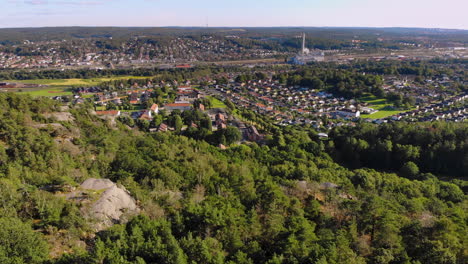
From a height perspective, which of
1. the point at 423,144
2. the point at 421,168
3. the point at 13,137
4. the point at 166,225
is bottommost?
the point at 421,168

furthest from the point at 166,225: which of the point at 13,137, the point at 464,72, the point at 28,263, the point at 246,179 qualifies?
the point at 464,72

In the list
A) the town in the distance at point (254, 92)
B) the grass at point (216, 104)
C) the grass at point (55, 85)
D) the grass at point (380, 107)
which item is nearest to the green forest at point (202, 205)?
the town in the distance at point (254, 92)

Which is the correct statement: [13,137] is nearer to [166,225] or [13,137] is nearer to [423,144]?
[166,225]

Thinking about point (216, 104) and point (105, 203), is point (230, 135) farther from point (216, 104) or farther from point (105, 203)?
point (216, 104)

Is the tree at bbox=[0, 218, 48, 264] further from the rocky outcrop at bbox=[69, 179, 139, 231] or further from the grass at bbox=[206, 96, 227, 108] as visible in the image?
the grass at bbox=[206, 96, 227, 108]

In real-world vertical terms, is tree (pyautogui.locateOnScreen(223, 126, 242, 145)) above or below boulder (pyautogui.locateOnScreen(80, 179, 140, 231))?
below

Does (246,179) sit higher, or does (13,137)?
(13,137)

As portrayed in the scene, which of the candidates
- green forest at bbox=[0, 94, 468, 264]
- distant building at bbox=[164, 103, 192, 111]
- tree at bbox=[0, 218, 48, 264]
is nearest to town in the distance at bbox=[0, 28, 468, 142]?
distant building at bbox=[164, 103, 192, 111]

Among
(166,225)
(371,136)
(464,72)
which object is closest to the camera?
(166,225)
